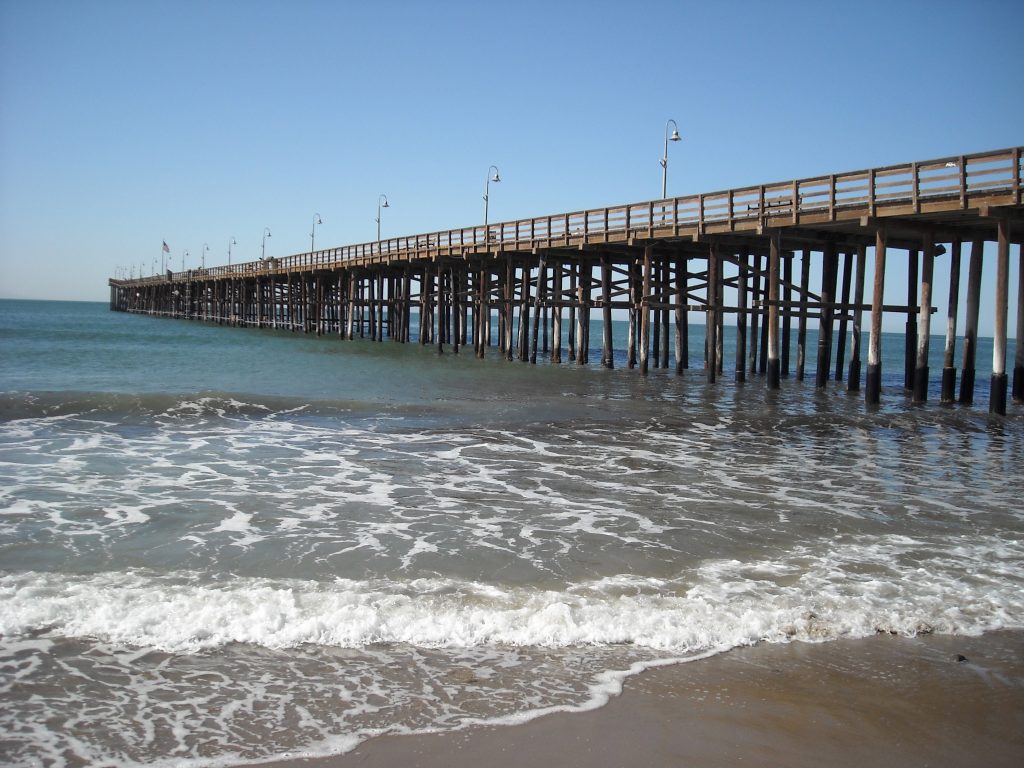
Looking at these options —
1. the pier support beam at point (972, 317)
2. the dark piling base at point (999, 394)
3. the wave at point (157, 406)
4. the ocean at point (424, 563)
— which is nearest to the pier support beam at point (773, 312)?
the pier support beam at point (972, 317)

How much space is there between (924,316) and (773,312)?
3401 mm

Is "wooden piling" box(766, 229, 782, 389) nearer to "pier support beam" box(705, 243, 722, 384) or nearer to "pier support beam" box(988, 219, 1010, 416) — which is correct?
"pier support beam" box(705, 243, 722, 384)

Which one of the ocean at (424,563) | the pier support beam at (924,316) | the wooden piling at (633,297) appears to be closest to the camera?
the ocean at (424,563)

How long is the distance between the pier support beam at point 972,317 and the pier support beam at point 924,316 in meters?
0.80

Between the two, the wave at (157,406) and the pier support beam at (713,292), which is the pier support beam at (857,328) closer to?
the pier support beam at (713,292)

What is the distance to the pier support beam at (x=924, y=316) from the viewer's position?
18.1 metres

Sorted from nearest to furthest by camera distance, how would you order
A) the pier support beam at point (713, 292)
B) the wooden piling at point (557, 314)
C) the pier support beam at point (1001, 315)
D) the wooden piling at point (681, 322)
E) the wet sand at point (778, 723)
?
the wet sand at point (778, 723)
the pier support beam at point (1001, 315)
the pier support beam at point (713, 292)
the wooden piling at point (681, 322)
the wooden piling at point (557, 314)

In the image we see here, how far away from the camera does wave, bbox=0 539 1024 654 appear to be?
15.9ft

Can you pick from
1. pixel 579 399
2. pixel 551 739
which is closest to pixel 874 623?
pixel 551 739

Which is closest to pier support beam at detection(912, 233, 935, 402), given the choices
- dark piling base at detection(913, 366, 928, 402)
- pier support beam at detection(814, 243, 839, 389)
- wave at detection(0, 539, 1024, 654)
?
dark piling base at detection(913, 366, 928, 402)

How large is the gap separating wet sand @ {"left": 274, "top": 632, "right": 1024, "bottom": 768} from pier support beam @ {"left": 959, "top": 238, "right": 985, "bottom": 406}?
51.5 feet

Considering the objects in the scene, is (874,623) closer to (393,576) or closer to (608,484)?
(393,576)

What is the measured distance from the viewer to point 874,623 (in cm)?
517

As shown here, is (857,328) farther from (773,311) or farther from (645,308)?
(645,308)
